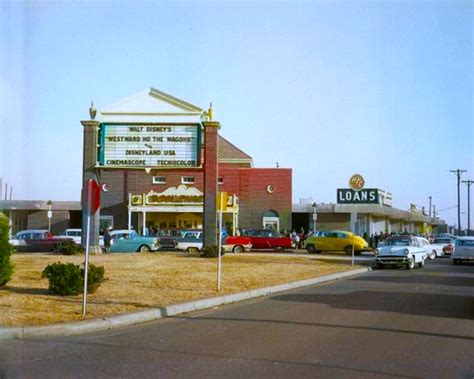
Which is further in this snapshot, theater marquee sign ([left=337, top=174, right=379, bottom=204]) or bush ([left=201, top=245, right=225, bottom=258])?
bush ([left=201, top=245, right=225, bottom=258])

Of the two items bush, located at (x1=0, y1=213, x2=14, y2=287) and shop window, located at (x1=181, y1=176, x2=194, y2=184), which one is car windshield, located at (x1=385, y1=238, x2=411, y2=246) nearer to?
bush, located at (x1=0, y1=213, x2=14, y2=287)

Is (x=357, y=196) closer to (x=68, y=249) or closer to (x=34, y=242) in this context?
(x=68, y=249)

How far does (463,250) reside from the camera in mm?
32688

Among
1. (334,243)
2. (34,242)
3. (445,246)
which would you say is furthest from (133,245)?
(445,246)

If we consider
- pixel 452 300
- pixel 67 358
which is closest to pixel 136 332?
pixel 67 358

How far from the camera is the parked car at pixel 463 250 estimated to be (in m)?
32.6

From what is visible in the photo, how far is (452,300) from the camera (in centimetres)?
1553

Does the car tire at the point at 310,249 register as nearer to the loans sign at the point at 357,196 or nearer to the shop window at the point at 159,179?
the loans sign at the point at 357,196

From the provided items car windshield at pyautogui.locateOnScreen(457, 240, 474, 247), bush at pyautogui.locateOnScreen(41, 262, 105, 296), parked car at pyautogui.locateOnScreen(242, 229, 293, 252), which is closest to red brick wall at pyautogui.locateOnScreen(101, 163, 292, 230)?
parked car at pyautogui.locateOnScreen(242, 229, 293, 252)

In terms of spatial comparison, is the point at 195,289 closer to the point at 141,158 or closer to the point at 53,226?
the point at 141,158

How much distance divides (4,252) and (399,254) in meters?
18.2

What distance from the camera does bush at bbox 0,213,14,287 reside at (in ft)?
46.5

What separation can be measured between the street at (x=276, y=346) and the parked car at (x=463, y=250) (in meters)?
19.3

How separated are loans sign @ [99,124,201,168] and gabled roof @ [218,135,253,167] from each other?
85.5 feet
